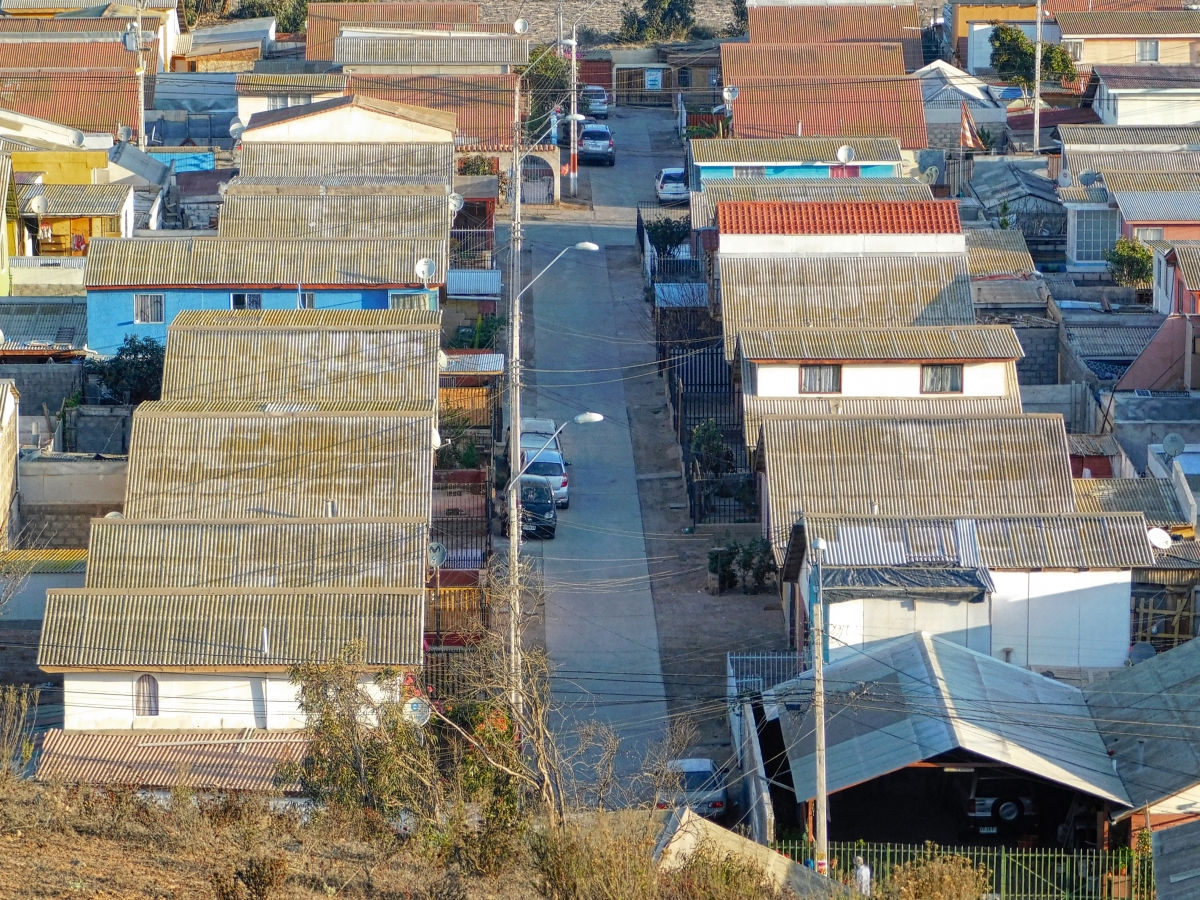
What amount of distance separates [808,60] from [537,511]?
30706mm

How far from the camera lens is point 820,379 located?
3919 cm

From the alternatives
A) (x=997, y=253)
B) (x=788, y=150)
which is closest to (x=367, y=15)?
(x=788, y=150)

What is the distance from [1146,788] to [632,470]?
1840 centimetres

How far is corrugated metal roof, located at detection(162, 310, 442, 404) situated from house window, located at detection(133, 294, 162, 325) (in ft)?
17.9

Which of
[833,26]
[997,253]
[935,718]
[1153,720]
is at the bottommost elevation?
[1153,720]

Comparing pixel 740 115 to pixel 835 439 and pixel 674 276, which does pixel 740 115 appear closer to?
pixel 674 276

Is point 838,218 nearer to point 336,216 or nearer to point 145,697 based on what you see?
point 336,216

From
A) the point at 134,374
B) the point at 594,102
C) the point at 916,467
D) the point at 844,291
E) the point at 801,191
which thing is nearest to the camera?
the point at 916,467

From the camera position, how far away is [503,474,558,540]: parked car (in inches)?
1528

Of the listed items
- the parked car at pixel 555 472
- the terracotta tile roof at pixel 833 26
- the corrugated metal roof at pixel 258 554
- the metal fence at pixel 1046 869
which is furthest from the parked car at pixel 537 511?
the terracotta tile roof at pixel 833 26

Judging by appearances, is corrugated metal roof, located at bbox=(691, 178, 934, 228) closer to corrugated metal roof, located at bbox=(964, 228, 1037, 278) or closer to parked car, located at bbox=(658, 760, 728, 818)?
corrugated metal roof, located at bbox=(964, 228, 1037, 278)

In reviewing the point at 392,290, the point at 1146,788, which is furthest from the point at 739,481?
the point at 1146,788

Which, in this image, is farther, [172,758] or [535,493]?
[535,493]

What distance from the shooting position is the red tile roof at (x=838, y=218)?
44969 millimetres
